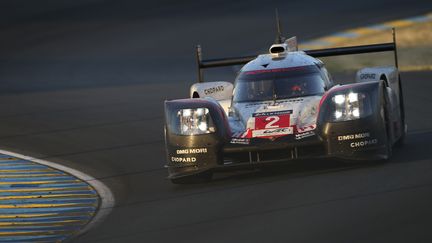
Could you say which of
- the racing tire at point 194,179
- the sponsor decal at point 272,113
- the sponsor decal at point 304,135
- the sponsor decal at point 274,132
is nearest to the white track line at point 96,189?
the racing tire at point 194,179

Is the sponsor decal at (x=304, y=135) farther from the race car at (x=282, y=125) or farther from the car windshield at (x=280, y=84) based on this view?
the car windshield at (x=280, y=84)

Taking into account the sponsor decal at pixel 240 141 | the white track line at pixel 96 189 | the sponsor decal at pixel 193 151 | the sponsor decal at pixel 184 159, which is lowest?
the white track line at pixel 96 189

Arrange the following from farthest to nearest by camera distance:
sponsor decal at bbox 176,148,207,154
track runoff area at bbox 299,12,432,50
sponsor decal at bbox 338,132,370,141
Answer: track runoff area at bbox 299,12,432,50 < sponsor decal at bbox 176,148,207,154 < sponsor decal at bbox 338,132,370,141

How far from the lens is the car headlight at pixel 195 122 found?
40.9 feet

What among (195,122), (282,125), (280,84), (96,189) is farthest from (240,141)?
(96,189)

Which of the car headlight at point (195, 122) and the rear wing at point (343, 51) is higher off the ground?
the rear wing at point (343, 51)

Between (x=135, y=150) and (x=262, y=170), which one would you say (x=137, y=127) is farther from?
(x=262, y=170)

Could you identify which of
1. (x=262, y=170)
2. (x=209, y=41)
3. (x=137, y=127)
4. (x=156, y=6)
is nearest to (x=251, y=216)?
(x=262, y=170)

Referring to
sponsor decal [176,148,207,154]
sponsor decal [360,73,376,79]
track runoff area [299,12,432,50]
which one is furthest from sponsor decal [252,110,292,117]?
track runoff area [299,12,432,50]

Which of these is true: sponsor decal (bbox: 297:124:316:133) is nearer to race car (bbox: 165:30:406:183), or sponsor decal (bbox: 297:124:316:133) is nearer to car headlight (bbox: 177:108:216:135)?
race car (bbox: 165:30:406:183)

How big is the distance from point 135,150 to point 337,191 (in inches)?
206

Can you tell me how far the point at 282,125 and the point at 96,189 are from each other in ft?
7.57

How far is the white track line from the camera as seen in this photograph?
1105 centimetres

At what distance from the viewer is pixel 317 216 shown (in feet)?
32.2
